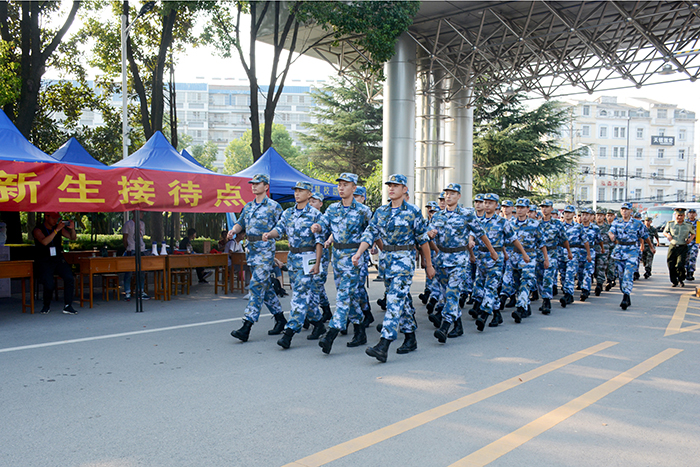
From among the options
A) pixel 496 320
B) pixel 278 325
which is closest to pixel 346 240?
pixel 278 325

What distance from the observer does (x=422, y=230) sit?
20.6 feet

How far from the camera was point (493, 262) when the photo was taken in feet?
27.1

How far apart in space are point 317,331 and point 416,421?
3329 millimetres

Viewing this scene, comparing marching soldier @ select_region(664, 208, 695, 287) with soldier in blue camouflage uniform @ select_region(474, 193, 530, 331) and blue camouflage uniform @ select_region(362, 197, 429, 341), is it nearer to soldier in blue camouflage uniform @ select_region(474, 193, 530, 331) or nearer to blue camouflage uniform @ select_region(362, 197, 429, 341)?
soldier in blue camouflage uniform @ select_region(474, 193, 530, 331)

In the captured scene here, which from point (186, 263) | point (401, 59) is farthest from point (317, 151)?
point (186, 263)

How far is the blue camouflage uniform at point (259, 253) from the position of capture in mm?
7207

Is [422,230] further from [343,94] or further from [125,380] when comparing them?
[343,94]

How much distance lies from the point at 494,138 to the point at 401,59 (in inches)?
485

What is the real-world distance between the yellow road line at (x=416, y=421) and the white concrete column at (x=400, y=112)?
14.0 meters

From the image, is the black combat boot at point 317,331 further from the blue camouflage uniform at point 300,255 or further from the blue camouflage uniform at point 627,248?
the blue camouflage uniform at point 627,248

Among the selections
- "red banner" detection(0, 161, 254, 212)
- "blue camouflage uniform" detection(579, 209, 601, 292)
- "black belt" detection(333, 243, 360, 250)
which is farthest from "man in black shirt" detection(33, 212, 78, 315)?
"blue camouflage uniform" detection(579, 209, 601, 292)

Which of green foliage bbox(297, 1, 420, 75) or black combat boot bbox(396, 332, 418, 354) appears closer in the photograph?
black combat boot bbox(396, 332, 418, 354)

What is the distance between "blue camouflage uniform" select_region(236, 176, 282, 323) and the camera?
7207mm

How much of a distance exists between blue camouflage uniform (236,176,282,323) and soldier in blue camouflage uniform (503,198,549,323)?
3.74 metres
